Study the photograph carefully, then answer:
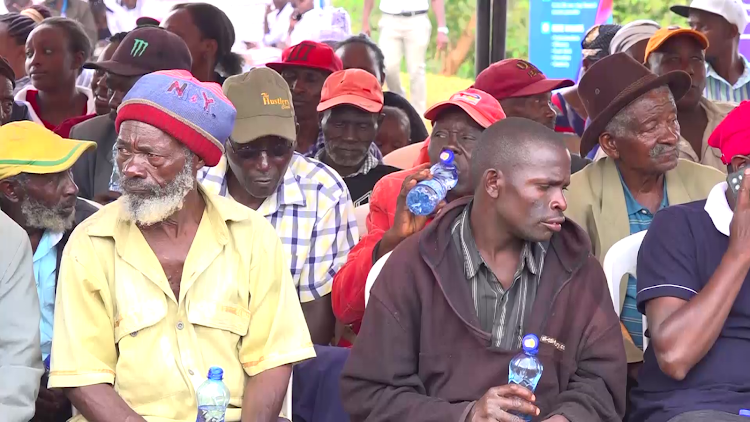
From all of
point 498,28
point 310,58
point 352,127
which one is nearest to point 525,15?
point 498,28

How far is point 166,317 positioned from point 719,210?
1919 mm

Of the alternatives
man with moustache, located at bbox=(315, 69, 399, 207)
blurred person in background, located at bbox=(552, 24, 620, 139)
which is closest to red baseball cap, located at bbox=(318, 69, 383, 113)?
man with moustache, located at bbox=(315, 69, 399, 207)

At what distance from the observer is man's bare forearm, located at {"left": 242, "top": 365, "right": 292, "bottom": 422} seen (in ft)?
10.6

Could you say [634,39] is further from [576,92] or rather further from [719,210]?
[719,210]

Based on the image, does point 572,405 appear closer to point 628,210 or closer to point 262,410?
point 262,410

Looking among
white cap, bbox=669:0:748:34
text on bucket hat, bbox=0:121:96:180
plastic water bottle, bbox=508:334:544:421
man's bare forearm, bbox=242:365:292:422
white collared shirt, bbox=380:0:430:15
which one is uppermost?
white cap, bbox=669:0:748:34

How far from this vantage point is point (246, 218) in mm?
3463

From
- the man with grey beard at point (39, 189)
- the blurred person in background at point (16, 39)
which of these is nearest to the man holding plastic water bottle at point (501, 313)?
the man with grey beard at point (39, 189)

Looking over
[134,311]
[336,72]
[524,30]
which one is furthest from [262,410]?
[524,30]

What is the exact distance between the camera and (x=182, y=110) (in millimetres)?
3332

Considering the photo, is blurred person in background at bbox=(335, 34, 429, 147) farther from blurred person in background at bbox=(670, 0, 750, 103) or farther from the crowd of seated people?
the crowd of seated people

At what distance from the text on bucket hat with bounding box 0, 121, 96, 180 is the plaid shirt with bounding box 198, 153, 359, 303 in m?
0.60

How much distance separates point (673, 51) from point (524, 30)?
1.96 metres

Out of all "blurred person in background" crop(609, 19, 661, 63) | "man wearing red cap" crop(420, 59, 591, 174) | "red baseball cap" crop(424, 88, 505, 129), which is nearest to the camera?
"red baseball cap" crop(424, 88, 505, 129)
